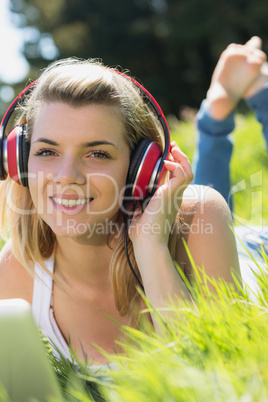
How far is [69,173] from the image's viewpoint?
1.82m

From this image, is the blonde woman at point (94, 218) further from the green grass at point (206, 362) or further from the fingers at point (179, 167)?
the green grass at point (206, 362)

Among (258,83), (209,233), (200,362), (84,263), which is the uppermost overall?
(258,83)

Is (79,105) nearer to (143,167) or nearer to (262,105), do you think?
(143,167)

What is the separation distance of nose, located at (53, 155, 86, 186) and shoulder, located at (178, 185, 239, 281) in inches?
17.6

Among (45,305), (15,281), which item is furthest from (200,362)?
(15,281)

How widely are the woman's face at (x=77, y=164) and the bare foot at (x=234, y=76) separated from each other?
1482 millimetres

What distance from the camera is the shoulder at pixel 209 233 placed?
6.28ft

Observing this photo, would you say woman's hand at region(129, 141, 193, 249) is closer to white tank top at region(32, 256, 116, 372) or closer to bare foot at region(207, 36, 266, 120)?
white tank top at region(32, 256, 116, 372)

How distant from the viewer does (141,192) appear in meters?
1.90

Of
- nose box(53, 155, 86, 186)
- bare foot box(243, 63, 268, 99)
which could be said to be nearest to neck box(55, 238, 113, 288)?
nose box(53, 155, 86, 186)

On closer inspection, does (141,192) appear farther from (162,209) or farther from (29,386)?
(29,386)

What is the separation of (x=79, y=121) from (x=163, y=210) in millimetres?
427

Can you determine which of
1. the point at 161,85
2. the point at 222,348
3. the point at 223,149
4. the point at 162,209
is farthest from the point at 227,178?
the point at 161,85

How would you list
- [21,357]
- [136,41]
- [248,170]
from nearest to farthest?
[21,357], [248,170], [136,41]
